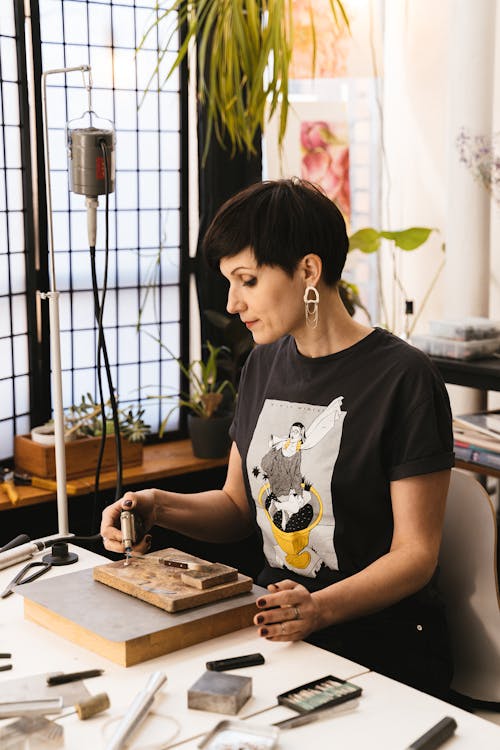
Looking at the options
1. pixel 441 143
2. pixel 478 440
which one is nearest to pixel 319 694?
pixel 478 440

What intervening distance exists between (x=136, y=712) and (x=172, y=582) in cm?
34

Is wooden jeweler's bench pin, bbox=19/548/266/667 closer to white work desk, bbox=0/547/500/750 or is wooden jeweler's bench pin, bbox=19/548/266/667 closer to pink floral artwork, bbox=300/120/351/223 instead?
white work desk, bbox=0/547/500/750

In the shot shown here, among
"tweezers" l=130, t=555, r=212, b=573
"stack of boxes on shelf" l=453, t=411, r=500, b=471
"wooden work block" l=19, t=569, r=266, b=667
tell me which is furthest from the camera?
"stack of boxes on shelf" l=453, t=411, r=500, b=471

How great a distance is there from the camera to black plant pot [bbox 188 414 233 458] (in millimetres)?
3572

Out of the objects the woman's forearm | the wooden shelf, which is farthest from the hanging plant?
the woman's forearm

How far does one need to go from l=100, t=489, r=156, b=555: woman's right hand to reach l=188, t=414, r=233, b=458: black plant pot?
1.59m

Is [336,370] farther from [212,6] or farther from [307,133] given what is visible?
[307,133]

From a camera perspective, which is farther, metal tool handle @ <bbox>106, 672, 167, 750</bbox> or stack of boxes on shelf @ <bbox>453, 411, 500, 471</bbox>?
stack of boxes on shelf @ <bbox>453, 411, 500, 471</bbox>

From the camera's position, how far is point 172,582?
1.64m

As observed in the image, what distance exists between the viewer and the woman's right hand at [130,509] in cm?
187

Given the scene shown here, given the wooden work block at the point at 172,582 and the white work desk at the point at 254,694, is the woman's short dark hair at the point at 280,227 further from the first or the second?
the white work desk at the point at 254,694

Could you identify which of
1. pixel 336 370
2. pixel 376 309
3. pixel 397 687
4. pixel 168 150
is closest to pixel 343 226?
pixel 336 370

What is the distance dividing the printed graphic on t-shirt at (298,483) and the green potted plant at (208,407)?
1.56 meters

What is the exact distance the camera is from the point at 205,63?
3.69 meters
